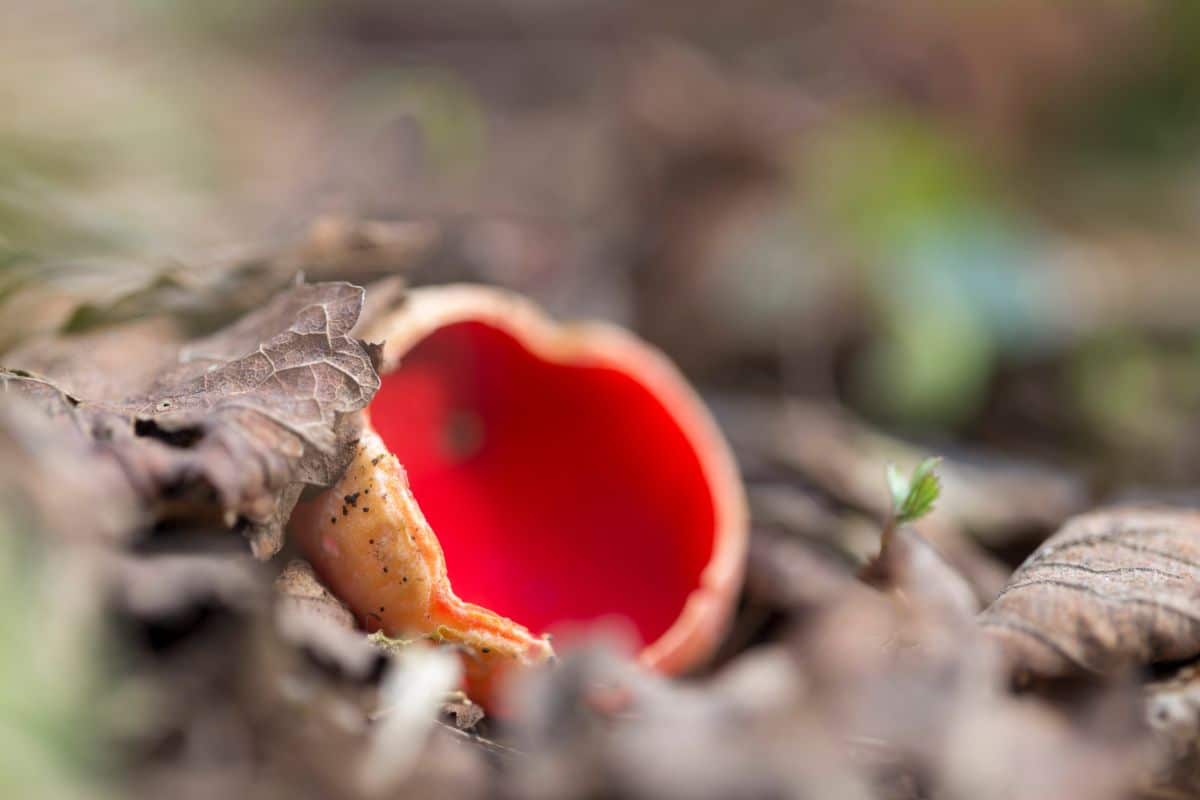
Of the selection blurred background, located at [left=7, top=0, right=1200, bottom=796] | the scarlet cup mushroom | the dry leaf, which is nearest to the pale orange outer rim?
the scarlet cup mushroom

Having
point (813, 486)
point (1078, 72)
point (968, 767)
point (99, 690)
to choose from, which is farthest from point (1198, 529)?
point (1078, 72)

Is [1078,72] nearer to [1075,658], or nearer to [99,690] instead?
[1075,658]

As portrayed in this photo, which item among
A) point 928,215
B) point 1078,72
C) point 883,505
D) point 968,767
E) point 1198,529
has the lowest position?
point 968,767

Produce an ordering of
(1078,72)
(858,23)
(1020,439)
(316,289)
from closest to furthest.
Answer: (316,289) < (1020,439) < (1078,72) < (858,23)

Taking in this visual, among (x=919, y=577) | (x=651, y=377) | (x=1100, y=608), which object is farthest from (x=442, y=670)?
(x=651, y=377)

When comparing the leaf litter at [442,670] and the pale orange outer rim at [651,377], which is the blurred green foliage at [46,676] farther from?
the pale orange outer rim at [651,377]

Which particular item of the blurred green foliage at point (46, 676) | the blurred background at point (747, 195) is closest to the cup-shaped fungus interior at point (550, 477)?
the blurred background at point (747, 195)
